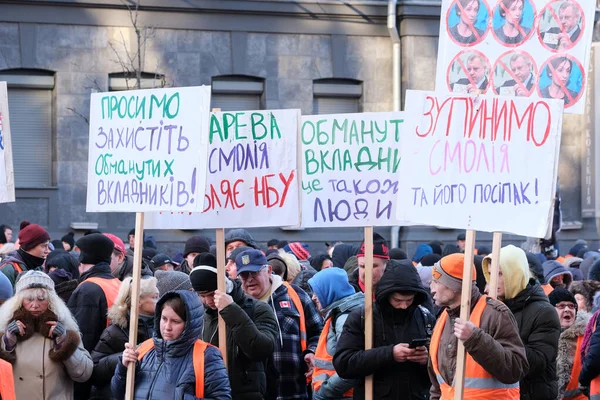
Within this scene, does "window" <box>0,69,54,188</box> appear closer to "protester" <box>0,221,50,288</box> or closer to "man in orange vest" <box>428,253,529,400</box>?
"protester" <box>0,221,50,288</box>

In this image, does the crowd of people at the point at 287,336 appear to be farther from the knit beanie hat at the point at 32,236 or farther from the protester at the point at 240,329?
the knit beanie hat at the point at 32,236

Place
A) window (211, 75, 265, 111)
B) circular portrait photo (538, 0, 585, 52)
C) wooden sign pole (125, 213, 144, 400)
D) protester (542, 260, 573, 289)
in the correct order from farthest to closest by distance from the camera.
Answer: window (211, 75, 265, 111), protester (542, 260, 573, 289), circular portrait photo (538, 0, 585, 52), wooden sign pole (125, 213, 144, 400)

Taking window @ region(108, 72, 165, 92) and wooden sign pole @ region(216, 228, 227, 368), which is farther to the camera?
window @ region(108, 72, 165, 92)

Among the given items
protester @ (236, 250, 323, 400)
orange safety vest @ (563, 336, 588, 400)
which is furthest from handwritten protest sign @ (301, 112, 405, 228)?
orange safety vest @ (563, 336, 588, 400)

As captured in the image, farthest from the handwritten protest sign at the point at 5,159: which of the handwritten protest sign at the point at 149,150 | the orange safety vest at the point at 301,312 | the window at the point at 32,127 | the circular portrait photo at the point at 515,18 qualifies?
the window at the point at 32,127

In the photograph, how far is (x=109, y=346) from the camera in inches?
304

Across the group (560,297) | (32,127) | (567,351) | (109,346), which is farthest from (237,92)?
(109,346)

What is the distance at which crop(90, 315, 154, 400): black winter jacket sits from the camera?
7621mm

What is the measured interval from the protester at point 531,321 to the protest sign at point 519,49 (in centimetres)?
138

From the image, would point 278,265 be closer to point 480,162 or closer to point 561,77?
point 561,77

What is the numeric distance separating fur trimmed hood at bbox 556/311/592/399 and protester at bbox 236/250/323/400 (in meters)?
1.71

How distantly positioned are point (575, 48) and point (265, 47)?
1340 centimetres

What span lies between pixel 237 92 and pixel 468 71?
1331 cm

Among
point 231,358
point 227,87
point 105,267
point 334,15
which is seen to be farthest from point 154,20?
point 231,358
